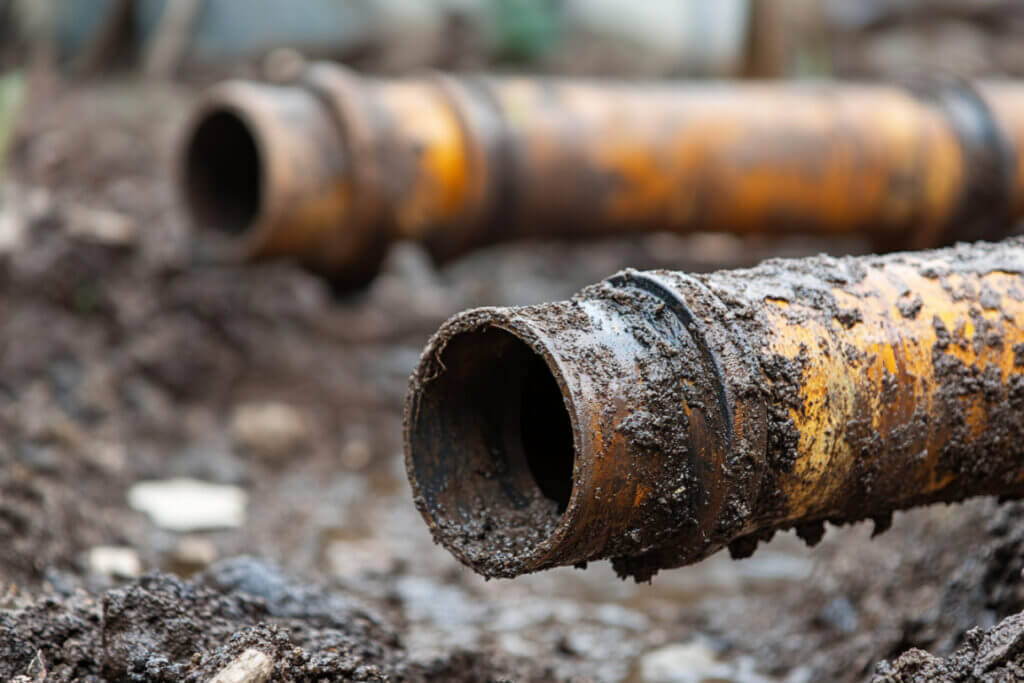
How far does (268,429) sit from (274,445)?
0.19 feet

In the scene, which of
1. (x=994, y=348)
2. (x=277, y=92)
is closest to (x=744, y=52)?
(x=277, y=92)

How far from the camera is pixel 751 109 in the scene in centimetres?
354

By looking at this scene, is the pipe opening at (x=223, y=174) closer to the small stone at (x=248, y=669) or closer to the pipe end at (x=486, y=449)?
the pipe end at (x=486, y=449)

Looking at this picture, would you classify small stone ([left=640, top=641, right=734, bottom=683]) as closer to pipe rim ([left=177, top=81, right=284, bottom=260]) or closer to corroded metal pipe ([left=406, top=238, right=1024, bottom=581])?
corroded metal pipe ([left=406, top=238, right=1024, bottom=581])

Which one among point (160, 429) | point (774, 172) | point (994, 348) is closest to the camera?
point (994, 348)

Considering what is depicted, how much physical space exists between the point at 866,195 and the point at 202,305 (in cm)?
219

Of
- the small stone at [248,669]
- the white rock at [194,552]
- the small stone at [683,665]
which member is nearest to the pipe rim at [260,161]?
the white rock at [194,552]

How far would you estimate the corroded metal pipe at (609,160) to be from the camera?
10.8 feet

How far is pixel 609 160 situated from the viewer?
3.45 metres

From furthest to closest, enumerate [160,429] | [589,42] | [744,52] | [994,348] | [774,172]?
[589,42]
[744,52]
[774,172]
[160,429]
[994,348]

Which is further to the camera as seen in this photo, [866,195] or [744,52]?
[744,52]

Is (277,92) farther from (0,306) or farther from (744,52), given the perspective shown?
(744,52)

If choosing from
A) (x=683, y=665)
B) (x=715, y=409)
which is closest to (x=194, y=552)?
(x=683, y=665)

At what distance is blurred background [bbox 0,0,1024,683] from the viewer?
202 cm
